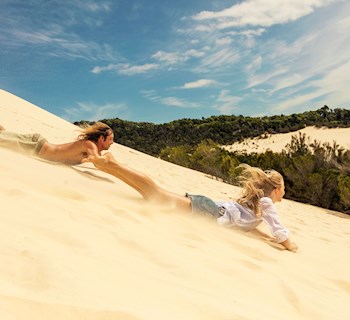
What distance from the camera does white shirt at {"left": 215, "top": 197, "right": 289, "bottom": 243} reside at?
3.80 m

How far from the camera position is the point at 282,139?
1543 inches

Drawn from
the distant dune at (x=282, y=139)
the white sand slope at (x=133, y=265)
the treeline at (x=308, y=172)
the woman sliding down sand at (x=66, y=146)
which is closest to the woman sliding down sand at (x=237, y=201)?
the white sand slope at (x=133, y=265)

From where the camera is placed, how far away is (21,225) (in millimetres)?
2082

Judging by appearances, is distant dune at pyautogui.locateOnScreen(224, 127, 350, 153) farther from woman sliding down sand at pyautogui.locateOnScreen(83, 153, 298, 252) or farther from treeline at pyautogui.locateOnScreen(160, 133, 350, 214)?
woman sliding down sand at pyautogui.locateOnScreen(83, 153, 298, 252)

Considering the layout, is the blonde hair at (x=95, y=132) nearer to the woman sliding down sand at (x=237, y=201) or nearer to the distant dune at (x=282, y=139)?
the woman sliding down sand at (x=237, y=201)

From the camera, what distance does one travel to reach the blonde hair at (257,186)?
3.87 metres

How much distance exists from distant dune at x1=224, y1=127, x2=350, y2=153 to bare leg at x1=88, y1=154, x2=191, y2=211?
29045 millimetres

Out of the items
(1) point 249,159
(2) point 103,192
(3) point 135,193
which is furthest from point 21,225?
(1) point 249,159

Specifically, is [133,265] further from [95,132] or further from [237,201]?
[95,132]

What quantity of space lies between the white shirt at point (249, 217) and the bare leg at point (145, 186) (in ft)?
1.27

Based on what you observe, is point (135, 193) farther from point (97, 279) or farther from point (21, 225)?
point (97, 279)

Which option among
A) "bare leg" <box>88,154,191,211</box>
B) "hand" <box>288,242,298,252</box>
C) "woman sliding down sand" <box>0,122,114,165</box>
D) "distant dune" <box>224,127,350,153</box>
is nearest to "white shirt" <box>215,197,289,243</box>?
"hand" <box>288,242,298,252</box>

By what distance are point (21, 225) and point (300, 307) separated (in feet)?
5.02

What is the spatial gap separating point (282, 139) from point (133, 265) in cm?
3874
